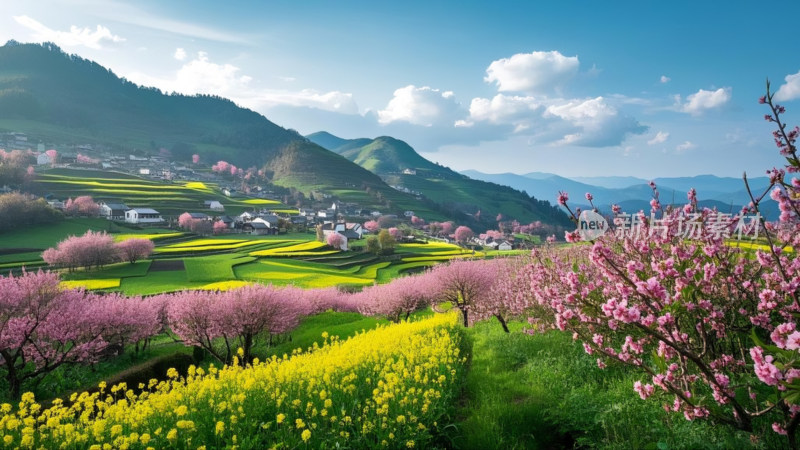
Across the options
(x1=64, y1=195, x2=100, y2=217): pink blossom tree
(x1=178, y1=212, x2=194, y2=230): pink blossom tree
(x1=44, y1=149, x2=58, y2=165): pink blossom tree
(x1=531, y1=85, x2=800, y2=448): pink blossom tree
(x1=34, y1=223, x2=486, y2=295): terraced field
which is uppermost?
(x1=44, y1=149, x2=58, y2=165): pink blossom tree

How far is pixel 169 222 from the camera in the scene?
111 meters

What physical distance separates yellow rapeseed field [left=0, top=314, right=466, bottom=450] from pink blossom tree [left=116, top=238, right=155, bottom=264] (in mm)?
72841

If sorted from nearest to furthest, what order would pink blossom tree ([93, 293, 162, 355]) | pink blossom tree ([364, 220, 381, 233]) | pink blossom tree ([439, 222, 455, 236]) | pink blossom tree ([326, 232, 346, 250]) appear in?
pink blossom tree ([93, 293, 162, 355]) → pink blossom tree ([326, 232, 346, 250]) → pink blossom tree ([364, 220, 381, 233]) → pink blossom tree ([439, 222, 455, 236])

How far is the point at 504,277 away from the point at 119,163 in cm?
20670

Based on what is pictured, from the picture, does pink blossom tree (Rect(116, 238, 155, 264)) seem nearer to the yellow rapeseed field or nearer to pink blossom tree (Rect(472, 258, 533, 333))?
pink blossom tree (Rect(472, 258, 533, 333))

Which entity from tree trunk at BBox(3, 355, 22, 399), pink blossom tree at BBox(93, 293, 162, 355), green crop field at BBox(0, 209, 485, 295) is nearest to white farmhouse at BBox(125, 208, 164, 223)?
green crop field at BBox(0, 209, 485, 295)

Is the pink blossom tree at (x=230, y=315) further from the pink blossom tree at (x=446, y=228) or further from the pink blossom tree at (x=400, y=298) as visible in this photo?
the pink blossom tree at (x=446, y=228)

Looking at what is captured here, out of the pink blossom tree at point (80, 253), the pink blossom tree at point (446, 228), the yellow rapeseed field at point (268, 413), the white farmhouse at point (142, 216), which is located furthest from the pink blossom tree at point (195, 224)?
the yellow rapeseed field at point (268, 413)

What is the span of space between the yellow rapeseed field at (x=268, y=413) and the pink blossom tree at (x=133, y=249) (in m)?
72.8

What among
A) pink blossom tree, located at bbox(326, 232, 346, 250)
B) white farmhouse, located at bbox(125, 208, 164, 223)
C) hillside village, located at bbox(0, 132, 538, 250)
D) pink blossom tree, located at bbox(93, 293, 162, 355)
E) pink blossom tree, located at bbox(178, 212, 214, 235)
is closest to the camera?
pink blossom tree, located at bbox(93, 293, 162, 355)

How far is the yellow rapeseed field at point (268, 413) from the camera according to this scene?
21.0 ft

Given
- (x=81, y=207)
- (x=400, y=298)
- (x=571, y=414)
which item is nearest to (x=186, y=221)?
(x=81, y=207)

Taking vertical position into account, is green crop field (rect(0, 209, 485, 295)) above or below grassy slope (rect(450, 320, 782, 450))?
below

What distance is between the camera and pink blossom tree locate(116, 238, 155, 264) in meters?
70.7
